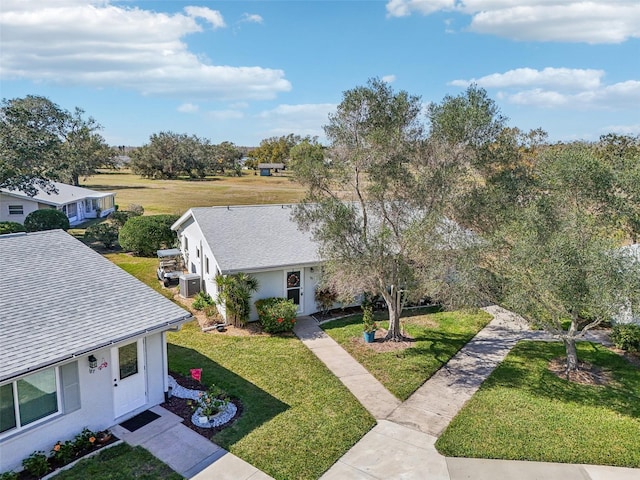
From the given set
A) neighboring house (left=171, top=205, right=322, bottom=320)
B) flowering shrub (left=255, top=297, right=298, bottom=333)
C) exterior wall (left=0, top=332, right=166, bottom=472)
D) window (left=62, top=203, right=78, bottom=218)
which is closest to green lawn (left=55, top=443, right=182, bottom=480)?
exterior wall (left=0, top=332, right=166, bottom=472)

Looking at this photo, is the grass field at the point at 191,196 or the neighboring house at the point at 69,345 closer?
the neighboring house at the point at 69,345

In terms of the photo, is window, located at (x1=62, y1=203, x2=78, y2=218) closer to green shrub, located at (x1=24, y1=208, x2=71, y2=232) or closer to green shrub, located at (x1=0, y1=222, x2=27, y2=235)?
green shrub, located at (x1=24, y1=208, x2=71, y2=232)

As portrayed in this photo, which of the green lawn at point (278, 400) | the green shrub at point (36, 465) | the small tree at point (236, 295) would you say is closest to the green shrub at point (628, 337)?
the green lawn at point (278, 400)

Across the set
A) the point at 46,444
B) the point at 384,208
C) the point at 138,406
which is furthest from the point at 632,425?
the point at 46,444

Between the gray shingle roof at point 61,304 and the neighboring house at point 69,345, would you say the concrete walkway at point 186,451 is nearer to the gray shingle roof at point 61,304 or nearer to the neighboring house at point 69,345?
the neighboring house at point 69,345

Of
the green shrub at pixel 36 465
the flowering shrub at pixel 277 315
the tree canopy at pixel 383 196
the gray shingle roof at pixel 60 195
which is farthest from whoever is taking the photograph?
the gray shingle roof at pixel 60 195

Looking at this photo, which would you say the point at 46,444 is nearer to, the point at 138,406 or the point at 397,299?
the point at 138,406

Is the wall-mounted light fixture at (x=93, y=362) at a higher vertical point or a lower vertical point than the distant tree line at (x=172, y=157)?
lower

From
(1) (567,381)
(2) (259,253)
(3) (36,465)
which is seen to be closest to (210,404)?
(3) (36,465)
